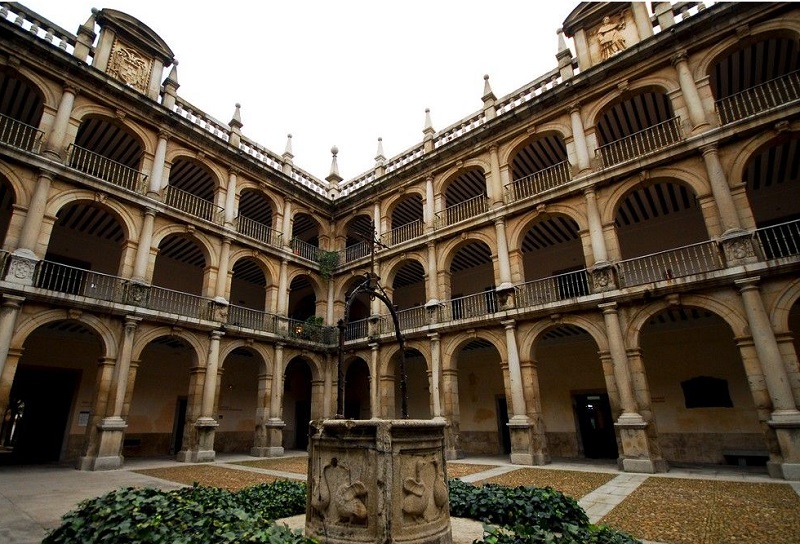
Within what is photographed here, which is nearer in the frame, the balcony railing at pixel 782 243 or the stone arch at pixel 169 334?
the balcony railing at pixel 782 243

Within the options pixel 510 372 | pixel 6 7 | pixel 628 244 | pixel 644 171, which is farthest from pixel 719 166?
pixel 6 7

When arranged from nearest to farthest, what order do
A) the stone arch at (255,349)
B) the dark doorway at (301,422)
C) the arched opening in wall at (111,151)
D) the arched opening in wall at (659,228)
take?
1. the arched opening in wall at (659,228)
2. the arched opening in wall at (111,151)
3. the stone arch at (255,349)
4. the dark doorway at (301,422)

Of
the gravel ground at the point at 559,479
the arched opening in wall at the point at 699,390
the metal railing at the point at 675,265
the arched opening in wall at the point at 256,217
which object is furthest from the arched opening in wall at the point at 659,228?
the arched opening in wall at the point at 256,217

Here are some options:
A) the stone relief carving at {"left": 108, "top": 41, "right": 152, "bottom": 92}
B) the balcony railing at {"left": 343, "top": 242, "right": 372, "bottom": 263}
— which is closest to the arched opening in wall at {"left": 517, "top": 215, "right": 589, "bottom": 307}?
the balcony railing at {"left": 343, "top": 242, "right": 372, "bottom": 263}

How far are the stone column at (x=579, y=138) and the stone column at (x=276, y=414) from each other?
13.5m

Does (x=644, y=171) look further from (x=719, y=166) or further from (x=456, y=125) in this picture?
(x=456, y=125)

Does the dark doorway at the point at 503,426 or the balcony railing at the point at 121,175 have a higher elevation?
the balcony railing at the point at 121,175

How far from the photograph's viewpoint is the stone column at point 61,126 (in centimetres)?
1236

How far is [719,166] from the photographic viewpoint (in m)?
11.3

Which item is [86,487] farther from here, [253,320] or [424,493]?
[253,320]

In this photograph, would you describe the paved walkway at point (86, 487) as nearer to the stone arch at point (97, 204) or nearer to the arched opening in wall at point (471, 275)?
the arched opening in wall at point (471, 275)

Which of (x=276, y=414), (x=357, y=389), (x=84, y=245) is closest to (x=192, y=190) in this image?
(x=84, y=245)

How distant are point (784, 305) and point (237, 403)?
1965 cm

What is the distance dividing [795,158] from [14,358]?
22.7 meters
